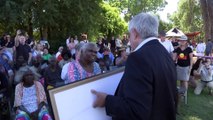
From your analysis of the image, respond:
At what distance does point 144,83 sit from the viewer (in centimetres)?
197

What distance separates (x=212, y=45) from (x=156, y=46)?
20094 mm

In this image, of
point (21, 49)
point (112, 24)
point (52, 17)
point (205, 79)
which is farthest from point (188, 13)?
point (21, 49)

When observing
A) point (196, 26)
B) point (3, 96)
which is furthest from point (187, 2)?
point (3, 96)

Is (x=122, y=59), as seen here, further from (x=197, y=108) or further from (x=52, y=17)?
(x=52, y=17)

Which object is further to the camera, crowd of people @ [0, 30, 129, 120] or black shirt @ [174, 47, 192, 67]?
black shirt @ [174, 47, 192, 67]

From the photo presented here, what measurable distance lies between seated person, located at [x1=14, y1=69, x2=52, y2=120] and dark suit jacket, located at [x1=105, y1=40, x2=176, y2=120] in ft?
12.0

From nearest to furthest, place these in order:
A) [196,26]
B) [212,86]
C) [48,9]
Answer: [212,86] → [48,9] → [196,26]

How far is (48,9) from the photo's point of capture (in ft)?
64.0

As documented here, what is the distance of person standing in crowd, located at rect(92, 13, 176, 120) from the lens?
1.97 m

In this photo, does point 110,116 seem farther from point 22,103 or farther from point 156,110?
point 22,103

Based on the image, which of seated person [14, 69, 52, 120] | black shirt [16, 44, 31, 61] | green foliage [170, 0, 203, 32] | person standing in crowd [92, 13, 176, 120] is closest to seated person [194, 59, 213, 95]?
black shirt [16, 44, 31, 61]

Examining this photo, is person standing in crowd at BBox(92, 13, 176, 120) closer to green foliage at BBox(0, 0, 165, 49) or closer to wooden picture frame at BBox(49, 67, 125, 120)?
wooden picture frame at BBox(49, 67, 125, 120)

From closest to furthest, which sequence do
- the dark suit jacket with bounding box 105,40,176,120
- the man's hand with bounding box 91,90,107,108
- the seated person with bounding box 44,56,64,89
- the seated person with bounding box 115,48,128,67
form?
the dark suit jacket with bounding box 105,40,176,120, the man's hand with bounding box 91,90,107,108, the seated person with bounding box 44,56,64,89, the seated person with bounding box 115,48,128,67

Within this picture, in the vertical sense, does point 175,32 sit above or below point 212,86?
above
